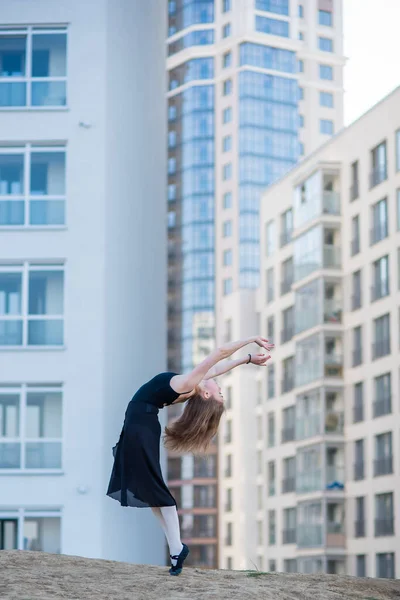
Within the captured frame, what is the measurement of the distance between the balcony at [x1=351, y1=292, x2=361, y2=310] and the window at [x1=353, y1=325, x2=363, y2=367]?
3.28 feet

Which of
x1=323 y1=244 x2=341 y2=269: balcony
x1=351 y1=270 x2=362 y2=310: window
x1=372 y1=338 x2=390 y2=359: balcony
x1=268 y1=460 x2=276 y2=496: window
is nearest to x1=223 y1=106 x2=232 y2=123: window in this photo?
x1=268 y1=460 x2=276 y2=496: window

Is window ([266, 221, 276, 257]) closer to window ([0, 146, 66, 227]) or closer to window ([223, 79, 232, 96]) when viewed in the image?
window ([0, 146, 66, 227])

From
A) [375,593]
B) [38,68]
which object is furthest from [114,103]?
[375,593]

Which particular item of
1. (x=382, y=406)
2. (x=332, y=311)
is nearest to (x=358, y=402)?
(x=382, y=406)

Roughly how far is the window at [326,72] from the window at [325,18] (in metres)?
4.25

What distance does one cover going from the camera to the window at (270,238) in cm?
7644

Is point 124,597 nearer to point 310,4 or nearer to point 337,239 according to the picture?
point 337,239

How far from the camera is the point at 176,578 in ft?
40.3

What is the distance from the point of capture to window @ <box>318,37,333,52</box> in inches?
5138

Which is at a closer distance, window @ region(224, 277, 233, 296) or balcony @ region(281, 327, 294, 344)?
balcony @ region(281, 327, 294, 344)

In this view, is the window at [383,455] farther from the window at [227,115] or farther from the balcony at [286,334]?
the window at [227,115]

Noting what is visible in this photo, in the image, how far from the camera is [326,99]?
130 meters

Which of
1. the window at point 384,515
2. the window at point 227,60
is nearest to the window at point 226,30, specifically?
the window at point 227,60

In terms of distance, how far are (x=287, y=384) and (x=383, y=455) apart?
14.5 metres
